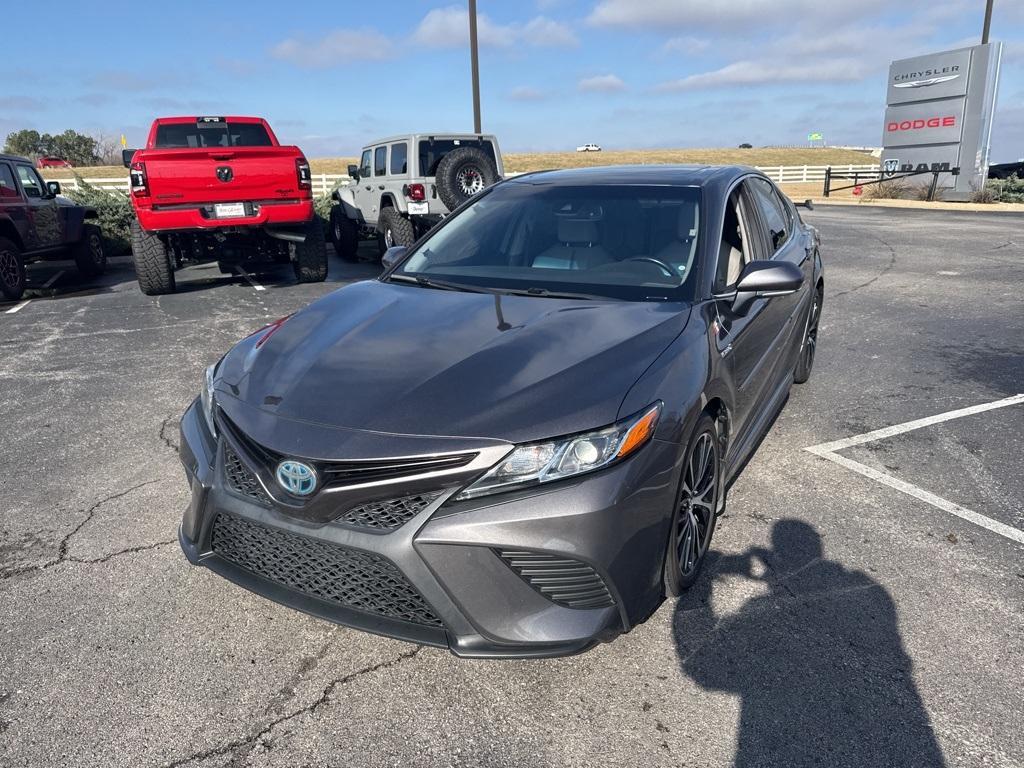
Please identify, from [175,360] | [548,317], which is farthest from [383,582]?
[175,360]

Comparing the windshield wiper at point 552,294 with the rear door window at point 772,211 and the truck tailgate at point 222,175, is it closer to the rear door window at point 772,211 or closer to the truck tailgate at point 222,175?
the rear door window at point 772,211

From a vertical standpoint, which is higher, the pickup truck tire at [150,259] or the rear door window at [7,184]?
the rear door window at [7,184]

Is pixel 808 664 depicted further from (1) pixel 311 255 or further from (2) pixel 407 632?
(1) pixel 311 255

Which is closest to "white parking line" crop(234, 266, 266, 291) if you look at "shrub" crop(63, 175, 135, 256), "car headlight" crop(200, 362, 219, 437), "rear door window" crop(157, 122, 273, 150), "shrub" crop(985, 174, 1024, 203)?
"rear door window" crop(157, 122, 273, 150)

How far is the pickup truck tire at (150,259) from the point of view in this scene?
9336mm

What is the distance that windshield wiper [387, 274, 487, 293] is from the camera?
3.43 meters

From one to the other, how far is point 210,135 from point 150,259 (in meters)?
2.75

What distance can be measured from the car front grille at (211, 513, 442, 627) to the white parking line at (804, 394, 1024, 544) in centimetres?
274

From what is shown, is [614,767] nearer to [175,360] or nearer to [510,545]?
[510,545]

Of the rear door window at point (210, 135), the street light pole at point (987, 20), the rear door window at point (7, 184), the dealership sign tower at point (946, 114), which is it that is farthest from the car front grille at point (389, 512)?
the street light pole at point (987, 20)

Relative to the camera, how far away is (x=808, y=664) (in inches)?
98.5

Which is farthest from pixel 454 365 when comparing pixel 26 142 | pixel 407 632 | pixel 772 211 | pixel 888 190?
pixel 26 142

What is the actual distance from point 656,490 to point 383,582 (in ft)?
2.92

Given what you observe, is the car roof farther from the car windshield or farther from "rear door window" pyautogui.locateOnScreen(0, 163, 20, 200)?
"rear door window" pyautogui.locateOnScreen(0, 163, 20, 200)
